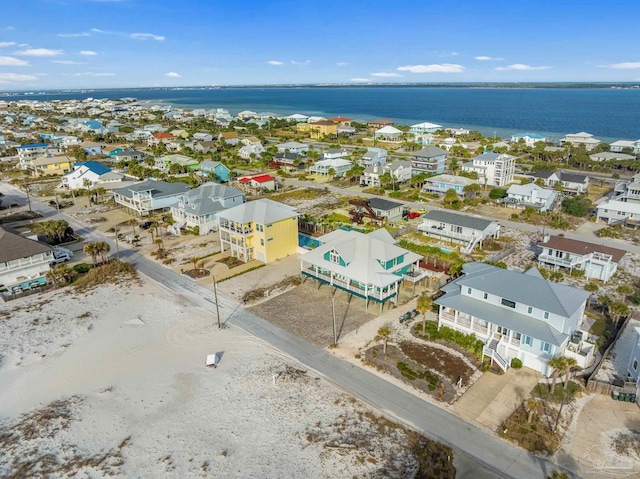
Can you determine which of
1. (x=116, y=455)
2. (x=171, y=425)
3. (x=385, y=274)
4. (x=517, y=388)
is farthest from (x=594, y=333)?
(x=116, y=455)

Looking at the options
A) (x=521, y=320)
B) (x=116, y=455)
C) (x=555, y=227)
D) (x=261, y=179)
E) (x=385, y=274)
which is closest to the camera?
(x=116, y=455)

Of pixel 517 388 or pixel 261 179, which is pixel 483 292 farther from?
pixel 261 179

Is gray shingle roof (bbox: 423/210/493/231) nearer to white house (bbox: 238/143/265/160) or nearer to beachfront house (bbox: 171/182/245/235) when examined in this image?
beachfront house (bbox: 171/182/245/235)

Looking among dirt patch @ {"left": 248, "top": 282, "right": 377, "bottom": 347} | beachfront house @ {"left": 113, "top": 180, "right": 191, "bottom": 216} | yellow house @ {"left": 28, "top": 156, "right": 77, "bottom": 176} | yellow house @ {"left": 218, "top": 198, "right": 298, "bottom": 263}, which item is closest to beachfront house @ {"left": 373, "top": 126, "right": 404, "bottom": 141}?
beachfront house @ {"left": 113, "top": 180, "right": 191, "bottom": 216}

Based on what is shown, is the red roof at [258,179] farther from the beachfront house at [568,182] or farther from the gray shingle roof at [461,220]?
the beachfront house at [568,182]

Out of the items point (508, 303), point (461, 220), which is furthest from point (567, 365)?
point (461, 220)

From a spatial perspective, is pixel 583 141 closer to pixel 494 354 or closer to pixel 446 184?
pixel 446 184

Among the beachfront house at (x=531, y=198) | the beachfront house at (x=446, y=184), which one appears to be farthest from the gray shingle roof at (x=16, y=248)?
the beachfront house at (x=531, y=198)
